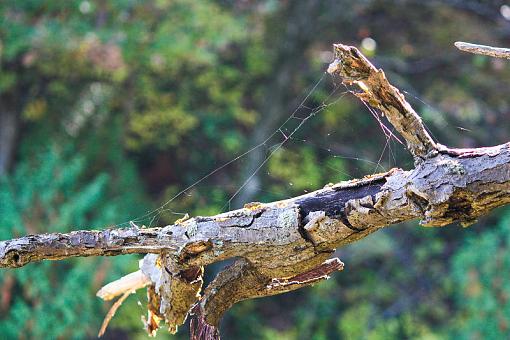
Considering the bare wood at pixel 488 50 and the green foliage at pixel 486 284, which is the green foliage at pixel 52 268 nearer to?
the green foliage at pixel 486 284

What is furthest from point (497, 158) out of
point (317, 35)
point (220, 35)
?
point (317, 35)

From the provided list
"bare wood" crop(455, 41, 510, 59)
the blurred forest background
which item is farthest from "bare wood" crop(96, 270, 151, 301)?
the blurred forest background

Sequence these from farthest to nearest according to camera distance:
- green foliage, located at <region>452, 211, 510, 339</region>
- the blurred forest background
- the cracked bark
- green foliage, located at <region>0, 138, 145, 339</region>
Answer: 1. the blurred forest background
2. green foliage, located at <region>452, 211, 510, 339</region>
3. green foliage, located at <region>0, 138, 145, 339</region>
4. the cracked bark

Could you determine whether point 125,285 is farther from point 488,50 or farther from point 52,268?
point 52,268

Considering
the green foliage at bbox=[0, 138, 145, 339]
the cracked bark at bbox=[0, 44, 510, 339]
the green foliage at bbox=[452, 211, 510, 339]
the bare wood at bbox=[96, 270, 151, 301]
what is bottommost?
the green foliage at bbox=[452, 211, 510, 339]

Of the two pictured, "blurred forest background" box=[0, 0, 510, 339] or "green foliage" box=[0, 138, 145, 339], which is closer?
"green foliage" box=[0, 138, 145, 339]

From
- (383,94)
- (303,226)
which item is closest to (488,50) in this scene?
(383,94)

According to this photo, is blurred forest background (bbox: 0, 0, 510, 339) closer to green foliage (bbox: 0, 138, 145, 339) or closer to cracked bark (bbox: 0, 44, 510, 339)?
green foliage (bbox: 0, 138, 145, 339)

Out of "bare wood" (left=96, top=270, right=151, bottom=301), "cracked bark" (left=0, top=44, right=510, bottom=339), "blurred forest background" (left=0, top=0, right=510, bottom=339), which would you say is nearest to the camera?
"cracked bark" (left=0, top=44, right=510, bottom=339)
